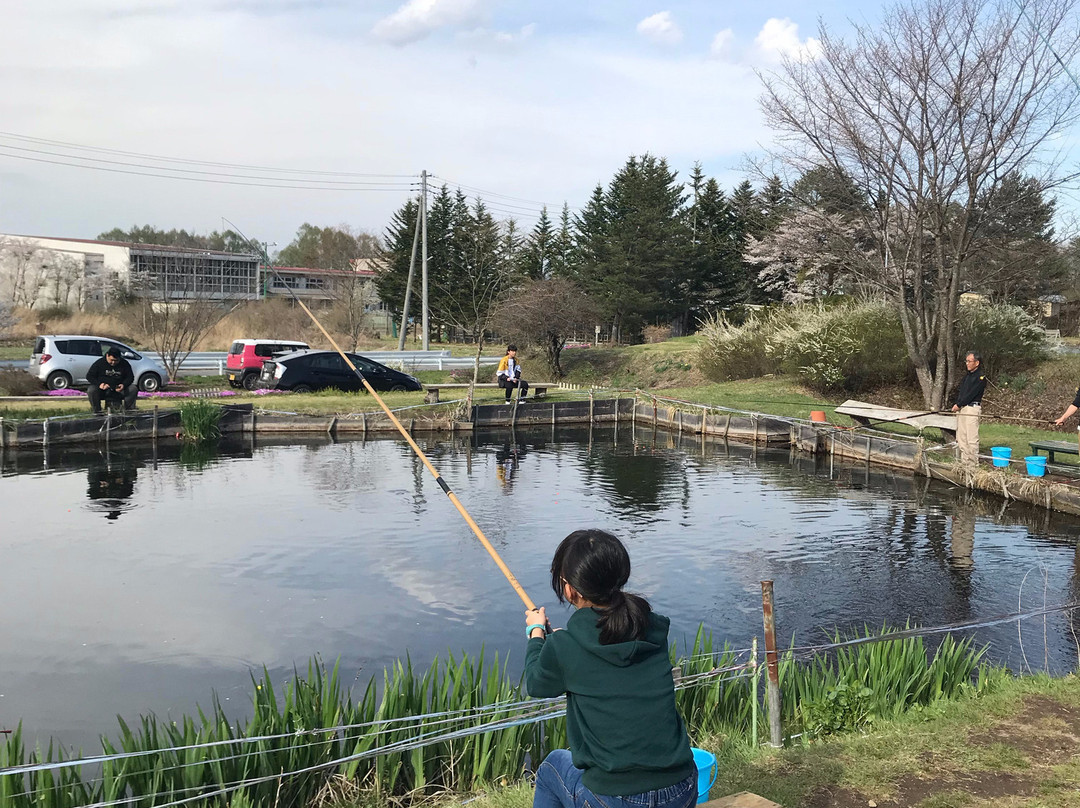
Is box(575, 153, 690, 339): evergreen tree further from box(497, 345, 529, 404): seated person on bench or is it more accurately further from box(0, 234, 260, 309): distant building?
box(497, 345, 529, 404): seated person on bench

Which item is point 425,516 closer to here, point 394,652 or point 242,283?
point 394,652

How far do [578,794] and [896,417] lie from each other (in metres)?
18.0

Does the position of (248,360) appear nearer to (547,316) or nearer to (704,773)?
(547,316)

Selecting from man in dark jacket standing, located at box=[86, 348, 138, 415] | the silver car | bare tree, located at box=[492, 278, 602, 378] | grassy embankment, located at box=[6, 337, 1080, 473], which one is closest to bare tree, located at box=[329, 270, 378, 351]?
bare tree, located at box=[492, 278, 602, 378]

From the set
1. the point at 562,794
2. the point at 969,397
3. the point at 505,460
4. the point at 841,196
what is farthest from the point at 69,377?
the point at 562,794

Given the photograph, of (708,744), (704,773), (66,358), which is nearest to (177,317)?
(66,358)

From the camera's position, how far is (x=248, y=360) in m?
27.9

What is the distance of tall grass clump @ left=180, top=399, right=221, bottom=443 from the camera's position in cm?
2030

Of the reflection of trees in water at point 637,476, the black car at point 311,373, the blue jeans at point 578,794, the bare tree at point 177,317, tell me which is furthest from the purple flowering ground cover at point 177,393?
the blue jeans at point 578,794

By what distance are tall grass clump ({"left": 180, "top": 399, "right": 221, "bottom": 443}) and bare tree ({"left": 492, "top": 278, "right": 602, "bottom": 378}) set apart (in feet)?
54.4

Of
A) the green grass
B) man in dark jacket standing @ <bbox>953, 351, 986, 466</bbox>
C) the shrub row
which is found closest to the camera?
man in dark jacket standing @ <bbox>953, 351, 986, 466</bbox>

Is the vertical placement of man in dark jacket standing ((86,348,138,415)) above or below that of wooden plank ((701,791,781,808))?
above

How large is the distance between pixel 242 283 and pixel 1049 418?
62398mm

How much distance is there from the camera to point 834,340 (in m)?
27.2
